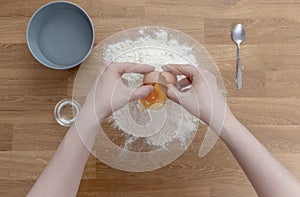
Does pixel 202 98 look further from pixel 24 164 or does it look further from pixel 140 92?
pixel 24 164

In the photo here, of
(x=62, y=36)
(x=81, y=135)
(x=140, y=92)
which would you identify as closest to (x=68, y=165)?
(x=81, y=135)

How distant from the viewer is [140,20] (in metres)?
0.79

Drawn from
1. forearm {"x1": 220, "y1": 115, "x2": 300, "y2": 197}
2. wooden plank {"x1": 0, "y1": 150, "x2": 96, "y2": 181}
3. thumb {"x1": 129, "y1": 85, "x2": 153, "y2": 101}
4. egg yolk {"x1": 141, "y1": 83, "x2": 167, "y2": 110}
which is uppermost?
thumb {"x1": 129, "y1": 85, "x2": 153, "y2": 101}

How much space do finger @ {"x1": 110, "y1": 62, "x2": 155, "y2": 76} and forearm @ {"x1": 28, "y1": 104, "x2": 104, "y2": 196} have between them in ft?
0.27

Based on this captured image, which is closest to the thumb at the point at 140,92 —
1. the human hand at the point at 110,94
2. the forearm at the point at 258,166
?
the human hand at the point at 110,94

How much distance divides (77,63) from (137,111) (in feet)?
0.44

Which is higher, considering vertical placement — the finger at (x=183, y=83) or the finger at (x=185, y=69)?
the finger at (x=185, y=69)

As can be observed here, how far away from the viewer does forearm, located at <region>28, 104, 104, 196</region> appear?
63cm

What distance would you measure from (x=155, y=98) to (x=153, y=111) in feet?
0.17

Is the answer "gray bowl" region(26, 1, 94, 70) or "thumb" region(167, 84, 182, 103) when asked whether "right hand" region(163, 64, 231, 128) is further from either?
"gray bowl" region(26, 1, 94, 70)

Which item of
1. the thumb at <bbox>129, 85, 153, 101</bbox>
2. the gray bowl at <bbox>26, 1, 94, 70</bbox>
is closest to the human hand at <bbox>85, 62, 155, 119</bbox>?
the thumb at <bbox>129, 85, 153, 101</bbox>

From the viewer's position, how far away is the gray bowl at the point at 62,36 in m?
0.77

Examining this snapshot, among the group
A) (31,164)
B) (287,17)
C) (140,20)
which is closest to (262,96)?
(287,17)

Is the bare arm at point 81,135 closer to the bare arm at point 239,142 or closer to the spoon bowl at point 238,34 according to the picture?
the bare arm at point 239,142
